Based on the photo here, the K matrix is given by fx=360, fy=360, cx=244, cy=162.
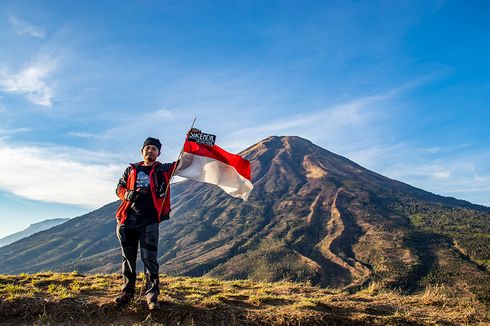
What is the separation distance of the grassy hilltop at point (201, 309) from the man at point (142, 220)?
0.38 meters

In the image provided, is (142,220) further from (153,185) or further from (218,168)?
(218,168)

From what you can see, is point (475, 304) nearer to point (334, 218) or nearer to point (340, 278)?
point (340, 278)

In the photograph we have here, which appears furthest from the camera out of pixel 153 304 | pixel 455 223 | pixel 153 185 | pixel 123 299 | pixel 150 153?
pixel 455 223

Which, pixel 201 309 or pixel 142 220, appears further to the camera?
pixel 142 220

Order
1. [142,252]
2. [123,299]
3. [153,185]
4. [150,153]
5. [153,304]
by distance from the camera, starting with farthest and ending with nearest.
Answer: [150,153] < [153,185] < [142,252] < [123,299] < [153,304]

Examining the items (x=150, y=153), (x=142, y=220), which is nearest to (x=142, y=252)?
(x=142, y=220)

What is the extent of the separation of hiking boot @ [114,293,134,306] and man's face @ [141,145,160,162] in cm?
228

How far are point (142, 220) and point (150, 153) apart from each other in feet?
3.93

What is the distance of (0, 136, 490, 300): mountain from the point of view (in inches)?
2352

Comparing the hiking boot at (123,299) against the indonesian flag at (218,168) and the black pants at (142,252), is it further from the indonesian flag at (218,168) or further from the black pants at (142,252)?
the indonesian flag at (218,168)

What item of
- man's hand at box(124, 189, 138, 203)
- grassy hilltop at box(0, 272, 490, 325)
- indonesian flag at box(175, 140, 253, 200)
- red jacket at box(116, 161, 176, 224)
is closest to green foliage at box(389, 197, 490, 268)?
grassy hilltop at box(0, 272, 490, 325)

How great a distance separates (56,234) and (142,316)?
134m

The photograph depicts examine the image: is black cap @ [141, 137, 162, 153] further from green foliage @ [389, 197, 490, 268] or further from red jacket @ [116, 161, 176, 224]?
green foliage @ [389, 197, 490, 268]

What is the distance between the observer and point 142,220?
19.6 feet
